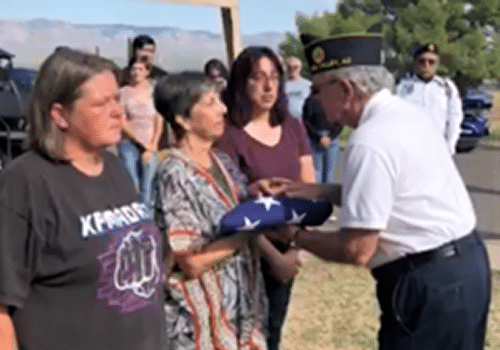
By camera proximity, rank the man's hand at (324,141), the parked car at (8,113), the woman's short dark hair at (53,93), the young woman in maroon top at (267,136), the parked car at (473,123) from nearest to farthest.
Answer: the woman's short dark hair at (53,93), the young woman in maroon top at (267,136), the man's hand at (324,141), the parked car at (8,113), the parked car at (473,123)

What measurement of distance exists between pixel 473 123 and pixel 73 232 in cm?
1864

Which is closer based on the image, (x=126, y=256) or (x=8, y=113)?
(x=126, y=256)

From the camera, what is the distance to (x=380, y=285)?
110 inches

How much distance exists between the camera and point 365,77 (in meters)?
2.66

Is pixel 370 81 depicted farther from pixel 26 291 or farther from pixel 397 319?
pixel 26 291

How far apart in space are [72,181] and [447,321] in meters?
1.23

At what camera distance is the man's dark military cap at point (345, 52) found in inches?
106

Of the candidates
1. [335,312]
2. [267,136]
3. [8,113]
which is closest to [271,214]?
[267,136]

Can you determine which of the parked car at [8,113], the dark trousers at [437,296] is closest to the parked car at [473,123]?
the parked car at [8,113]

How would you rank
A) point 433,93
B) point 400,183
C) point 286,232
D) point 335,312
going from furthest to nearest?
point 433,93 < point 335,312 < point 286,232 < point 400,183

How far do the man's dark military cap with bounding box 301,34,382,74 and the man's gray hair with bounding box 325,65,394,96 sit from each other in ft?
0.05

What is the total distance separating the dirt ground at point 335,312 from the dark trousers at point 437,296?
2291 mm

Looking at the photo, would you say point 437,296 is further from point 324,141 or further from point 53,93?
point 324,141

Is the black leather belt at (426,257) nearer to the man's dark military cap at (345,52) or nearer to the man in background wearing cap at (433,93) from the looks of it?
the man's dark military cap at (345,52)
